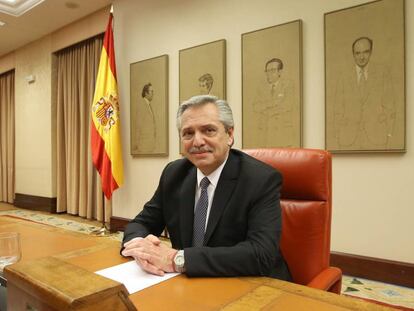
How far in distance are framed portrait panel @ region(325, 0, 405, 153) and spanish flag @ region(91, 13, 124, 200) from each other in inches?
106

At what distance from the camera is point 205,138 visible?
138cm

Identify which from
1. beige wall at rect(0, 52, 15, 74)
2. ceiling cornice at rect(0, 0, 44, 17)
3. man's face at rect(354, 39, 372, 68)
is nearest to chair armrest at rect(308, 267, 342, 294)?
man's face at rect(354, 39, 372, 68)

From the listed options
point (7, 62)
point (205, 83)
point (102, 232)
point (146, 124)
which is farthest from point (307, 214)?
point (7, 62)

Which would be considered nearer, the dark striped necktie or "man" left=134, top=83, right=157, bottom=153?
the dark striped necktie

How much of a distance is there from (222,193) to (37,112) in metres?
6.01

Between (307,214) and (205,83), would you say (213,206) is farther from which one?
(205,83)

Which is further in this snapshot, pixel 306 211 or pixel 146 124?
pixel 146 124

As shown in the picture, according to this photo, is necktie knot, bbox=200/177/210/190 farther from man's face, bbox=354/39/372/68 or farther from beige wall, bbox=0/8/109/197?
beige wall, bbox=0/8/109/197

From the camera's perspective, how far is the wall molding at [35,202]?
5996 mm

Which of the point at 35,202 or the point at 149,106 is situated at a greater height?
the point at 149,106

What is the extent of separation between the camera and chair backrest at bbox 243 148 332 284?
1.37 meters

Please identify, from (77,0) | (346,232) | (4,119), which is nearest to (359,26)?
(346,232)

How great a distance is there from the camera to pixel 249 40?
11.1 feet

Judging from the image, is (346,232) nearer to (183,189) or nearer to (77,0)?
(183,189)
